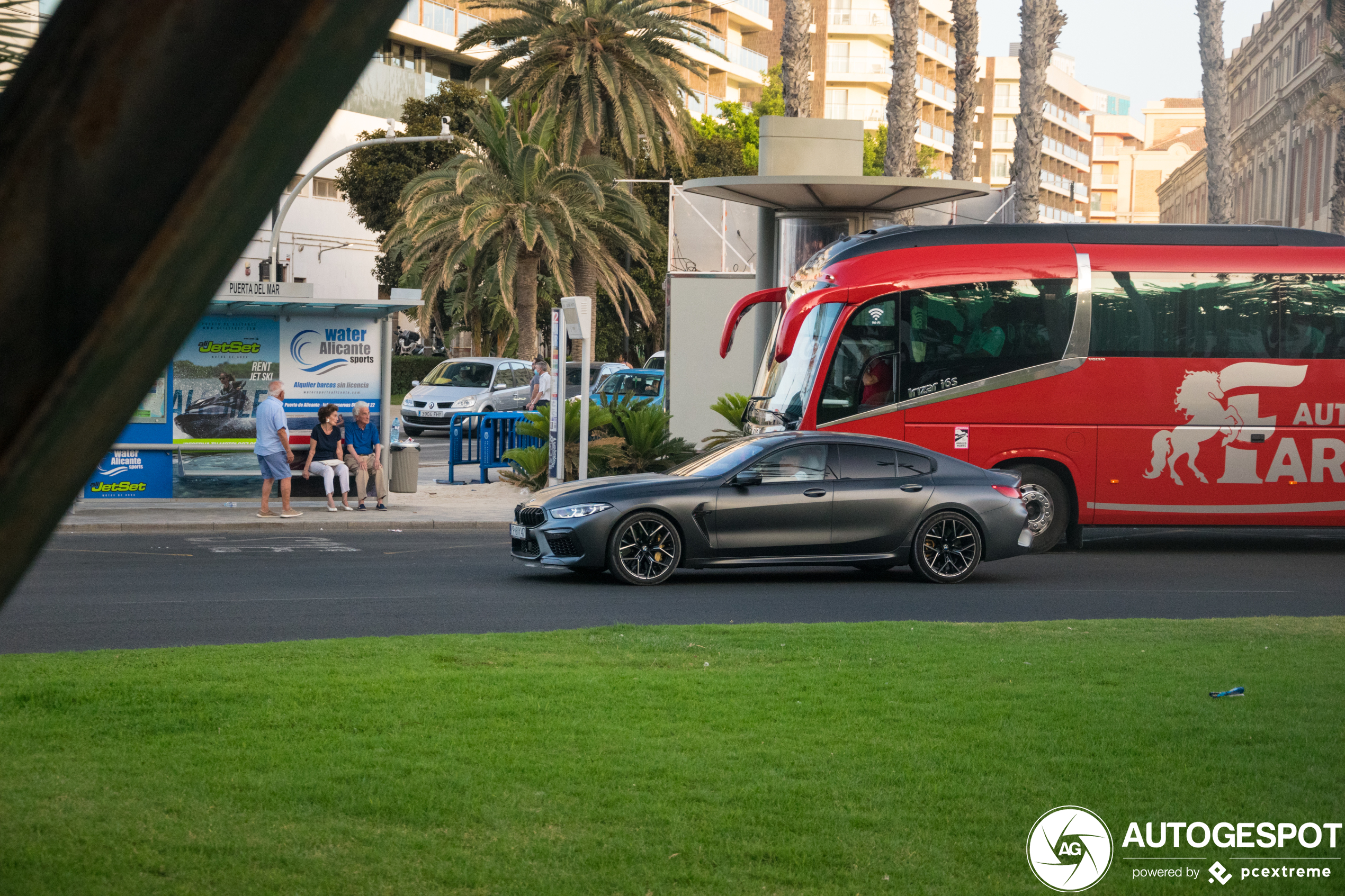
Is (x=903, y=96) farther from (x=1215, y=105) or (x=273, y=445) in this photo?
(x=273, y=445)

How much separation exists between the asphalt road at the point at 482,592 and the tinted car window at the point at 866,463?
103cm

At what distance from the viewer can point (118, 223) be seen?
50.7 inches

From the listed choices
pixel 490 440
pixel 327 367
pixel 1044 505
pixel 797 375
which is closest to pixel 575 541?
pixel 797 375

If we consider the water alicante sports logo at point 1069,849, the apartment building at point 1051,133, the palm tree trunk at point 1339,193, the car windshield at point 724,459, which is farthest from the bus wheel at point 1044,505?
the apartment building at point 1051,133

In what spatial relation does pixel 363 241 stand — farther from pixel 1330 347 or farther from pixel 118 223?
pixel 118 223

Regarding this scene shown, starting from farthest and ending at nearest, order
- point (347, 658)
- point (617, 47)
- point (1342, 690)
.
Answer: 1. point (617, 47)
2. point (347, 658)
3. point (1342, 690)

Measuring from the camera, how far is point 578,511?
41.7 feet

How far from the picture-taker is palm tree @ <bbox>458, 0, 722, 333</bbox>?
34125 millimetres

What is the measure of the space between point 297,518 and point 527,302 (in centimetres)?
1975

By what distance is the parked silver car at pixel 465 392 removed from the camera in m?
34.1

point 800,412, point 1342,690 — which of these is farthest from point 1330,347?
point 1342,690

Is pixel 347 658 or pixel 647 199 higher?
pixel 647 199

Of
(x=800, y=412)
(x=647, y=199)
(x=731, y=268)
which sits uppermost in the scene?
(x=647, y=199)

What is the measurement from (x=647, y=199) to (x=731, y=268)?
26915 millimetres
